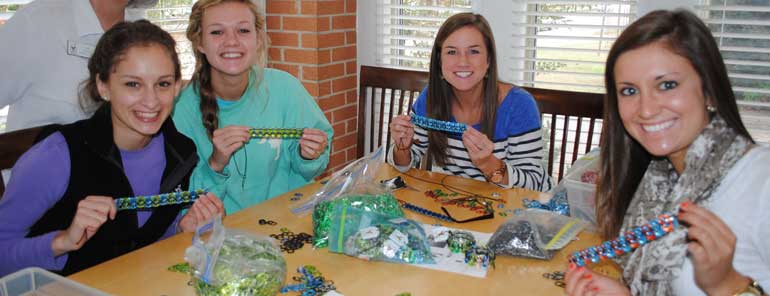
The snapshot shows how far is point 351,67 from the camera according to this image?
11.9ft

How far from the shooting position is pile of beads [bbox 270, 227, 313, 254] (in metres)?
1.64

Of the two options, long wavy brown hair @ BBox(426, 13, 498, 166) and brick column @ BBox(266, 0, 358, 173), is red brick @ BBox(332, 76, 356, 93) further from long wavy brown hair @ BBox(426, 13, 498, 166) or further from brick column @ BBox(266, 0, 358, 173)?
long wavy brown hair @ BBox(426, 13, 498, 166)

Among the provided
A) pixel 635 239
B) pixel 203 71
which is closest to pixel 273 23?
pixel 203 71

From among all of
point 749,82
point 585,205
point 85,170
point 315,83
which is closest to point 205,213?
point 85,170

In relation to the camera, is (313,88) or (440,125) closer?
(440,125)

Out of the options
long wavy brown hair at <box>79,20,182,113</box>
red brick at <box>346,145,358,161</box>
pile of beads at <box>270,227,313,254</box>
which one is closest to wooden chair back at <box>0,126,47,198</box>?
long wavy brown hair at <box>79,20,182,113</box>

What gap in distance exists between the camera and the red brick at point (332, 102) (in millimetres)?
3433

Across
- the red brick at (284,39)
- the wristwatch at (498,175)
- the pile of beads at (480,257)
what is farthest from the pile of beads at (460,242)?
the red brick at (284,39)

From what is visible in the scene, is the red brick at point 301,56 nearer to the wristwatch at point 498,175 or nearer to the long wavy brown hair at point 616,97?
the wristwatch at point 498,175

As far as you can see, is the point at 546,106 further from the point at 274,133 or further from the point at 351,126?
the point at 351,126

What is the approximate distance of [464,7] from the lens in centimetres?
337

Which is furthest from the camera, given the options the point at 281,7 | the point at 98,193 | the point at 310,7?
the point at 281,7

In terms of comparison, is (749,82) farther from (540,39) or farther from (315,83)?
(315,83)

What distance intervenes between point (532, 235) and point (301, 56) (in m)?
2.06
